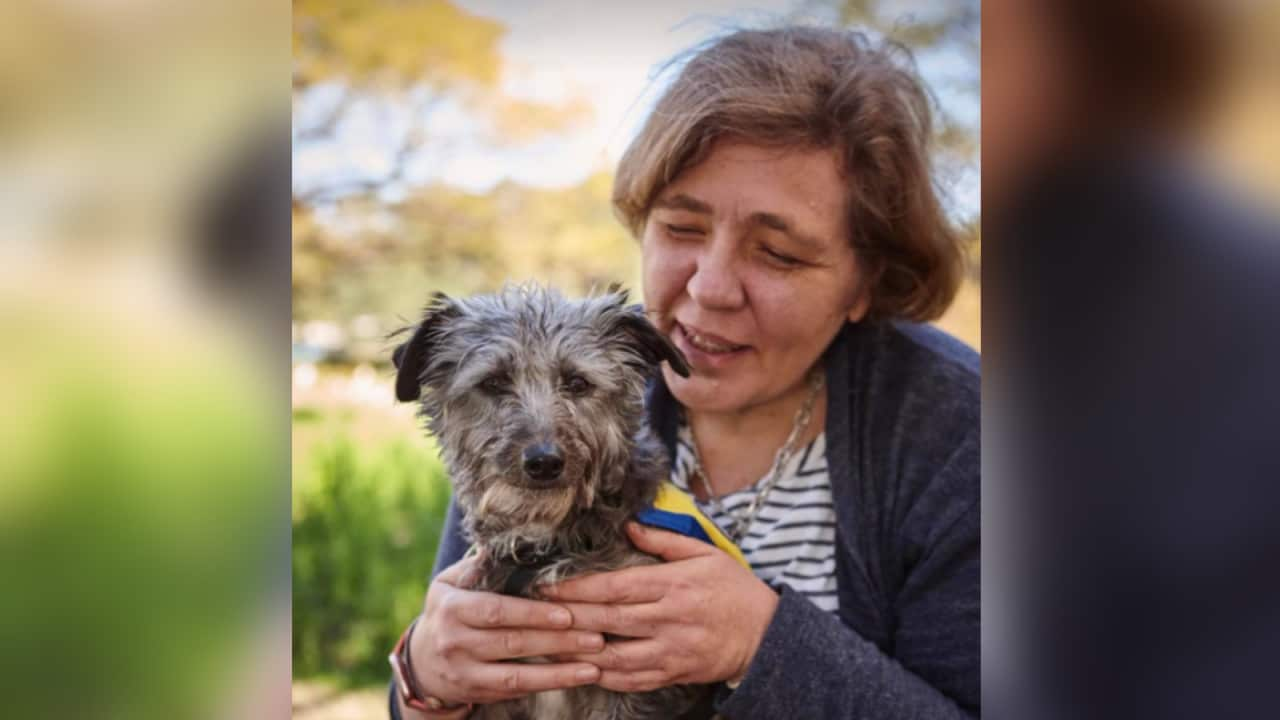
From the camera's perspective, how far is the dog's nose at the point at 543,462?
4.88ft

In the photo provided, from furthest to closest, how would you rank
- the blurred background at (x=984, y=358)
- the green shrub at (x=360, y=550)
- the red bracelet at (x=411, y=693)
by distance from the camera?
the green shrub at (x=360, y=550) → the red bracelet at (x=411, y=693) → the blurred background at (x=984, y=358)

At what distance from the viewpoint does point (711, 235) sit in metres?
1.89

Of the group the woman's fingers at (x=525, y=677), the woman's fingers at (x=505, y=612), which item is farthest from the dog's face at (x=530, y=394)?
the woman's fingers at (x=525, y=677)

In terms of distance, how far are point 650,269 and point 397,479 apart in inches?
49.4

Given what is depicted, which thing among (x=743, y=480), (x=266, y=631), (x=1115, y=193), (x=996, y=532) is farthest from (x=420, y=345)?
(x=1115, y=193)

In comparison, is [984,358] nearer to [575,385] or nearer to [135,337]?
[575,385]

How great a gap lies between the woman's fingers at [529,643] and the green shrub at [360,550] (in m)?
0.96

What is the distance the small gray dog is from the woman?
0.05 meters

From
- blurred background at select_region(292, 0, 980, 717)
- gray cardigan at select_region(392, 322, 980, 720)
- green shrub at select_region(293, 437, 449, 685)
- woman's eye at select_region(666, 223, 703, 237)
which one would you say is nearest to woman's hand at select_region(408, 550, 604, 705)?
gray cardigan at select_region(392, 322, 980, 720)

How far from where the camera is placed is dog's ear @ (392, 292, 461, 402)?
162 cm

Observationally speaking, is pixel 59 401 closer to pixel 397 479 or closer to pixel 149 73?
pixel 149 73

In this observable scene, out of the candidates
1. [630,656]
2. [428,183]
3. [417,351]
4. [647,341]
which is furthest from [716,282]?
[428,183]

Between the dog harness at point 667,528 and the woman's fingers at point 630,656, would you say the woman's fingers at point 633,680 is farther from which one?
the dog harness at point 667,528

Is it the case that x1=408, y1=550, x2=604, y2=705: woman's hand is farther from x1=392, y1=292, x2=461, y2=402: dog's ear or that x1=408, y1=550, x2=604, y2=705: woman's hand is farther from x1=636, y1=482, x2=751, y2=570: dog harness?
x1=392, y1=292, x2=461, y2=402: dog's ear
